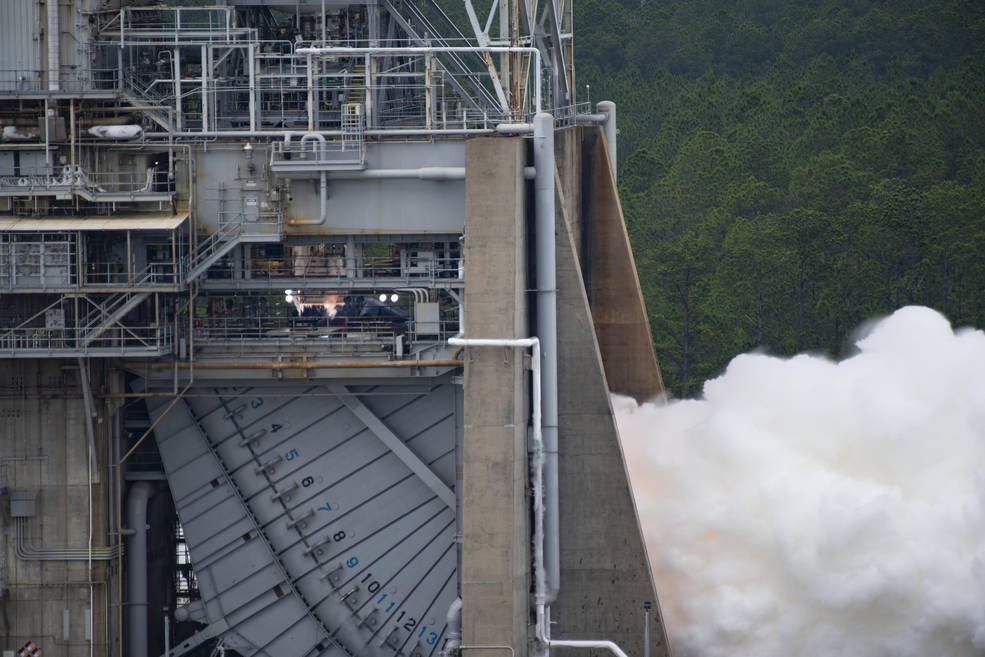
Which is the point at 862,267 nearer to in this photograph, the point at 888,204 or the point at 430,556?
the point at 888,204

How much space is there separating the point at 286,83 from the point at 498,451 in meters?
11.5

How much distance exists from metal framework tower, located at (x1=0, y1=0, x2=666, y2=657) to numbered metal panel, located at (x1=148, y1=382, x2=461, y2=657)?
0.19ft

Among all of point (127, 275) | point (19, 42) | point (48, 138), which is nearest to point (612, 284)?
point (127, 275)

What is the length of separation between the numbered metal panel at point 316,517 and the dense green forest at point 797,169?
28983 mm

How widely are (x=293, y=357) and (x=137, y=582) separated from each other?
6360 millimetres

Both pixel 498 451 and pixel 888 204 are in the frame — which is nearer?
pixel 498 451

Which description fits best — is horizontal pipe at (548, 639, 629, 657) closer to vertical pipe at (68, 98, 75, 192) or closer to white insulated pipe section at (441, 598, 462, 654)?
white insulated pipe section at (441, 598, 462, 654)

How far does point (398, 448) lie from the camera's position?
36031mm

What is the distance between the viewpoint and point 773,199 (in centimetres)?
7562

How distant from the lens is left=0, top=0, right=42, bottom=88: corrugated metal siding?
33.5 metres

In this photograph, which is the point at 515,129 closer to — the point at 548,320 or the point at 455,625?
the point at 548,320

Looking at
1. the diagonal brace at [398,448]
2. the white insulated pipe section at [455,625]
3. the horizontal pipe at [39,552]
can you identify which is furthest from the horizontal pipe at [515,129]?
the horizontal pipe at [39,552]

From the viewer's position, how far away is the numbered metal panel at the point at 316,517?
36.3 meters

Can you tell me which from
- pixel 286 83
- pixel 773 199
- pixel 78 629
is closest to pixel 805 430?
pixel 286 83
